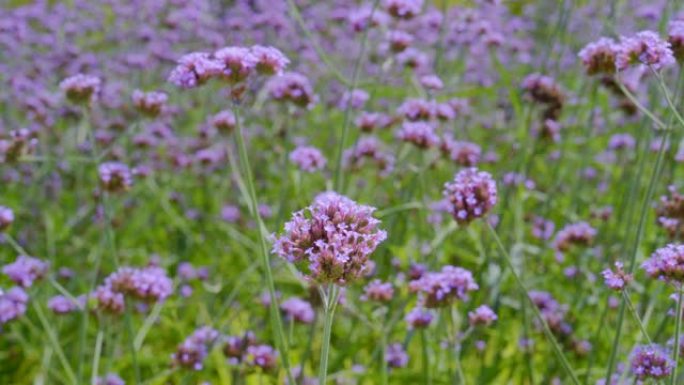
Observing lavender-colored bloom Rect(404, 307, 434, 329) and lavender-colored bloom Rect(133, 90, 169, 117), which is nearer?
lavender-colored bloom Rect(404, 307, 434, 329)

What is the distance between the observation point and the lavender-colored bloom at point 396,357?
8.36 ft

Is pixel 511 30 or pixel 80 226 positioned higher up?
pixel 511 30

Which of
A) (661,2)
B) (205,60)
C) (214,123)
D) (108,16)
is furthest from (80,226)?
(661,2)

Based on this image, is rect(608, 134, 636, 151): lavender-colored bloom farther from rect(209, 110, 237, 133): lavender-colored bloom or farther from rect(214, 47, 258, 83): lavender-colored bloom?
rect(214, 47, 258, 83): lavender-colored bloom

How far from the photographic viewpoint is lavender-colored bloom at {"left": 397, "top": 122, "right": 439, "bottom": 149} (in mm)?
2709

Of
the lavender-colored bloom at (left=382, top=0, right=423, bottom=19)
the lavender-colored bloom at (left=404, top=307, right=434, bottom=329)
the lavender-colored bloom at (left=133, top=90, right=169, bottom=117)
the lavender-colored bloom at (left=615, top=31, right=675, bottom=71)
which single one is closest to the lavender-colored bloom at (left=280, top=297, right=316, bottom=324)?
the lavender-colored bloom at (left=404, top=307, right=434, bottom=329)

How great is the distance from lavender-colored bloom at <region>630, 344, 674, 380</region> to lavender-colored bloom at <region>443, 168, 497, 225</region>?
1.40 feet

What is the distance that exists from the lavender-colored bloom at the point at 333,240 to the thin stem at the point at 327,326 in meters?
0.06

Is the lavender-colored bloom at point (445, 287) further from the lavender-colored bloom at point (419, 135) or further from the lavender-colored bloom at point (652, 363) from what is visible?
the lavender-colored bloom at point (419, 135)

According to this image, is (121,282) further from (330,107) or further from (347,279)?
(330,107)

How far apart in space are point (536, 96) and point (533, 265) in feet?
2.72

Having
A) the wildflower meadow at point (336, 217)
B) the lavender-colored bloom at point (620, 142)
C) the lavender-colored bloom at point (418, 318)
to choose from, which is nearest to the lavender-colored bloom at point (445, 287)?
the wildflower meadow at point (336, 217)

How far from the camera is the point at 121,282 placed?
2.12m

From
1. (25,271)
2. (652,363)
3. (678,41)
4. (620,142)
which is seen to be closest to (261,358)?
(25,271)
